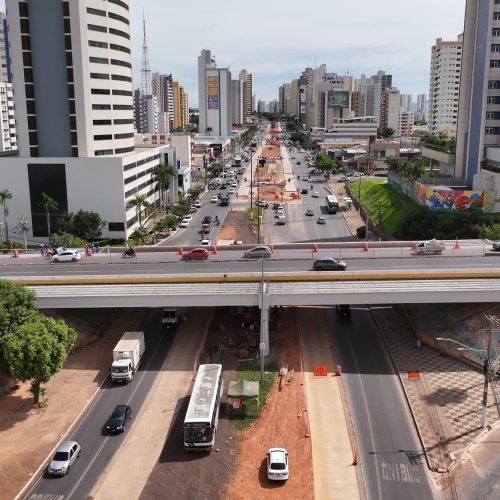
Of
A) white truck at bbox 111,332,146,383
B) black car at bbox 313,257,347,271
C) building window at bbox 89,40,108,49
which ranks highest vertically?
building window at bbox 89,40,108,49

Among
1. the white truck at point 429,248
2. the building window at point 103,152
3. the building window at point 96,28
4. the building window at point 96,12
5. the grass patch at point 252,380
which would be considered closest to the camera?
the grass patch at point 252,380

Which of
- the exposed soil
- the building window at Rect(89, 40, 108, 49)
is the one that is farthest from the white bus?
the building window at Rect(89, 40, 108, 49)

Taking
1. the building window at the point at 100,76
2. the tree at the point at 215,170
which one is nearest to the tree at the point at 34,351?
the building window at the point at 100,76

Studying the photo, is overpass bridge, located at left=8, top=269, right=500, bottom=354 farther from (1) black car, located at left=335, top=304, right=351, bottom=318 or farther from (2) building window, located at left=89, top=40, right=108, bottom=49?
(2) building window, located at left=89, top=40, right=108, bottom=49

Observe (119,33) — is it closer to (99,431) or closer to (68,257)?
(68,257)

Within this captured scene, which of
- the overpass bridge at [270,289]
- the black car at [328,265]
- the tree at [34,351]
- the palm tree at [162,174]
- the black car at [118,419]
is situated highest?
the palm tree at [162,174]

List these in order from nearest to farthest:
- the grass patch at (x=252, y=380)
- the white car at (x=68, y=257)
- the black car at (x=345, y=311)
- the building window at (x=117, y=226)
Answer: the grass patch at (x=252, y=380)
the black car at (x=345, y=311)
the white car at (x=68, y=257)
the building window at (x=117, y=226)

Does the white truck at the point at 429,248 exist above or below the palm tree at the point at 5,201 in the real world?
below

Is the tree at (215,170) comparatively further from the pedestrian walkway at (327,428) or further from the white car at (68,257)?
the pedestrian walkway at (327,428)
